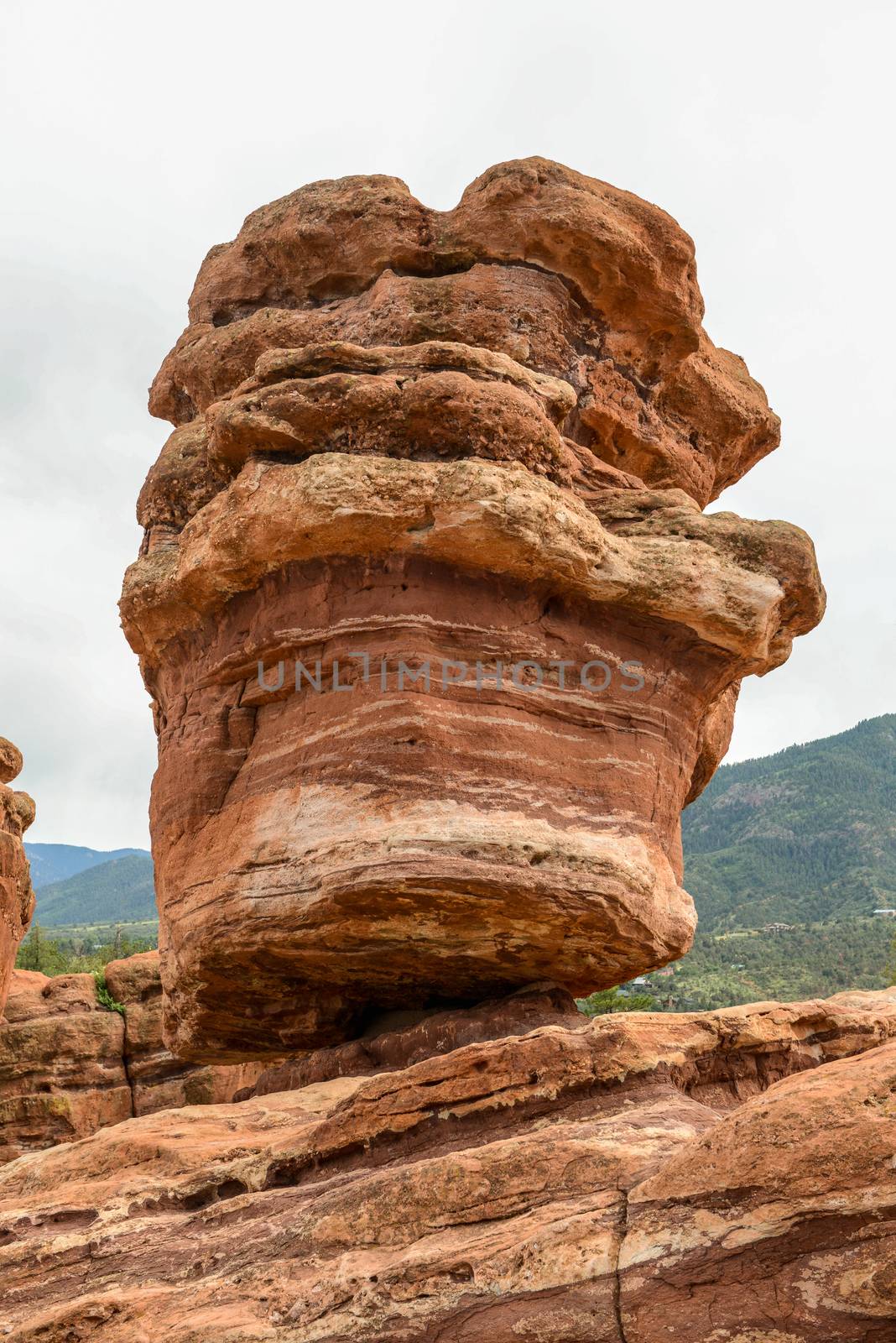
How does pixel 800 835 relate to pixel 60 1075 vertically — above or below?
above

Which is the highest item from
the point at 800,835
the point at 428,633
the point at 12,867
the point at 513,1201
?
the point at 800,835

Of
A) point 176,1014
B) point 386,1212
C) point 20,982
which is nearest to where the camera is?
point 386,1212

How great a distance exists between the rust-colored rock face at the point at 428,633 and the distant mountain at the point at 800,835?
57.9 m

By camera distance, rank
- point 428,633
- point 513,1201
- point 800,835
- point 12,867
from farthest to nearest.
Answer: point 800,835, point 12,867, point 428,633, point 513,1201

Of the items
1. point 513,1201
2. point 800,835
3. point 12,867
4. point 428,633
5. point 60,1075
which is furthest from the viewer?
point 800,835

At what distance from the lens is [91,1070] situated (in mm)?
22922

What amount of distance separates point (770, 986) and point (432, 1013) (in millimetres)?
41443

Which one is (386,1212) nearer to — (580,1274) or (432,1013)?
(580,1274)

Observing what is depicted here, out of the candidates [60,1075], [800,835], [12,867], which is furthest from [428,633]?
[800,835]

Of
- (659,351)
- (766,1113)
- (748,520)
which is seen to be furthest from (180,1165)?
(659,351)

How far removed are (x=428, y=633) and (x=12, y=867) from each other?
17013mm

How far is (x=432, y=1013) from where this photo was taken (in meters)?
10.4

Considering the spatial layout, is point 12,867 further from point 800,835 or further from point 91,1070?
point 800,835

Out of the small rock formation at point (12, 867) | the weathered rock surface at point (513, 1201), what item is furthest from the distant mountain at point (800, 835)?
the weathered rock surface at point (513, 1201)
